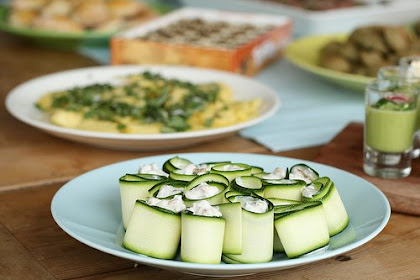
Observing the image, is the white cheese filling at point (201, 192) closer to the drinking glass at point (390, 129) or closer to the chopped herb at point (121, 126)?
Result: the drinking glass at point (390, 129)

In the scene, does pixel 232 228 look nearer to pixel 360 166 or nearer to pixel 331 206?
pixel 331 206

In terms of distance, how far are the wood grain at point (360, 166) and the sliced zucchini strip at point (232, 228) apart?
39cm

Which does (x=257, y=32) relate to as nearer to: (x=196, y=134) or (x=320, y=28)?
(x=320, y=28)

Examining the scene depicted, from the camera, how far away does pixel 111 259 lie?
1.02 metres

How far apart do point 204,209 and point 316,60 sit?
47.9 inches

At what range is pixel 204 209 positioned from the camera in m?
0.88

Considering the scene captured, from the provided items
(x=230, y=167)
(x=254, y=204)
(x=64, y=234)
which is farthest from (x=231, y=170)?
(x=64, y=234)

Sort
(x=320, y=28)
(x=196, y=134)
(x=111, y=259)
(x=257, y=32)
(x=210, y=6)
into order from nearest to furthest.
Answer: (x=111, y=259), (x=196, y=134), (x=257, y=32), (x=320, y=28), (x=210, y=6)

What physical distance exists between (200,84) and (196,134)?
40 centimetres

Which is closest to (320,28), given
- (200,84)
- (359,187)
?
(200,84)

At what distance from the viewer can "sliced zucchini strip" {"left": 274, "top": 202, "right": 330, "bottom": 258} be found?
90cm

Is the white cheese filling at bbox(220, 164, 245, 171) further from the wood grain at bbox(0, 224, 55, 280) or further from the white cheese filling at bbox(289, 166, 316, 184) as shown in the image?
the wood grain at bbox(0, 224, 55, 280)

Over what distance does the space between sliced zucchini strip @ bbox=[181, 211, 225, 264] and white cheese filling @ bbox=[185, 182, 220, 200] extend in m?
0.04

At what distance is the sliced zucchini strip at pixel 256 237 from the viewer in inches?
34.6
